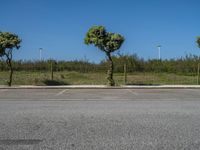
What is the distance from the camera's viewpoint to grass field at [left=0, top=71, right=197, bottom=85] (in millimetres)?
27453

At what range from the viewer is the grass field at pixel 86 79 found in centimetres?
2745

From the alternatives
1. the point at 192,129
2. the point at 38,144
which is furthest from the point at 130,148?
the point at 192,129

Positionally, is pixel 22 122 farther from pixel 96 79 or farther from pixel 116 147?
pixel 96 79

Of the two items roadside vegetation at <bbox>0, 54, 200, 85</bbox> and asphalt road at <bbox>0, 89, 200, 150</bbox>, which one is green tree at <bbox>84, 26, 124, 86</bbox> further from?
asphalt road at <bbox>0, 89, 200, 150</bbox>

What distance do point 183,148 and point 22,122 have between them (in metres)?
3.88

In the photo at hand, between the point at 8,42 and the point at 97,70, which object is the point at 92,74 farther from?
the point at 8,42

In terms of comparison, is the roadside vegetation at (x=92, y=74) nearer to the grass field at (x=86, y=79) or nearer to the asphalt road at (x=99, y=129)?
the grass field at (x=86, y=79)

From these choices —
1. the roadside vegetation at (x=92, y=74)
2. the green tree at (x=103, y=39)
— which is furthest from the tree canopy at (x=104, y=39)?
the roadside vegetation at (x=92, y=74)

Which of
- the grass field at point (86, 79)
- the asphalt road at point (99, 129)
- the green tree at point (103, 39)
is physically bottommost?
the asphalt road at point (99, 129)

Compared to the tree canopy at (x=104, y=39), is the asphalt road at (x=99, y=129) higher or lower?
lower

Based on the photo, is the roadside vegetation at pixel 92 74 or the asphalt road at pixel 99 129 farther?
the roadside vegetation at pixel 92 74

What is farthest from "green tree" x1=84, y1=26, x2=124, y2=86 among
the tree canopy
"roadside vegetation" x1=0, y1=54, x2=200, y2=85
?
"roadside vegetation" x1=0, y1=54, x2=200, y2=85

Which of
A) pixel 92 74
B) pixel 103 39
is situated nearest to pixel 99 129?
pixel 103 39

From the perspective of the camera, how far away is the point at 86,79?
1156 inches
